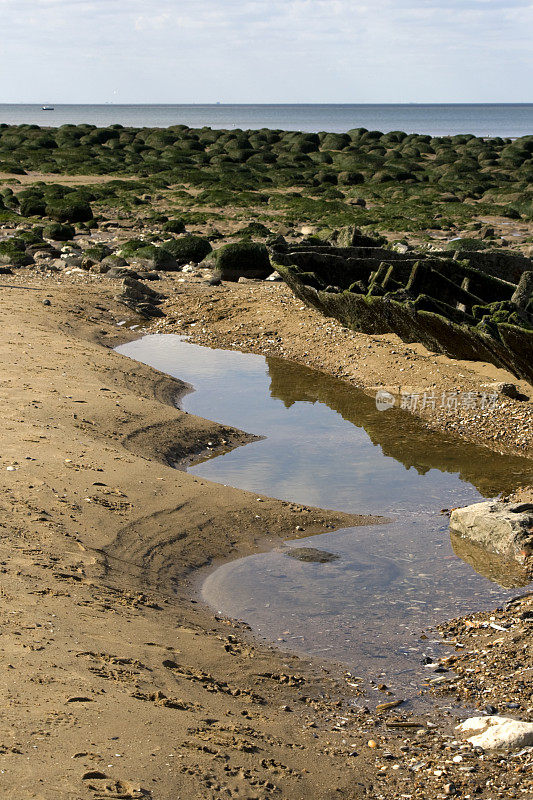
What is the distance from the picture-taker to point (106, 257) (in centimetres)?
2381

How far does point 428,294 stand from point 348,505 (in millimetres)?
7739

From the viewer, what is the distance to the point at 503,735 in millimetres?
5441

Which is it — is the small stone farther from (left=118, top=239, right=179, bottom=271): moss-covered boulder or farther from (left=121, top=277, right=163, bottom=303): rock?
(left=118, top=239, right=179, bottom=271): moss-covered boulder

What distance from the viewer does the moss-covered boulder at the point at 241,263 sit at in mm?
22719

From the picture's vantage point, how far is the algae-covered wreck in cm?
1354

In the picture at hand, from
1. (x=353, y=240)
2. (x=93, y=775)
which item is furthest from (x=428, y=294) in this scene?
(x=93, y=775)

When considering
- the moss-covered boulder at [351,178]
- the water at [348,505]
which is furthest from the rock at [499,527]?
the moss-covered boulder at [351,178]

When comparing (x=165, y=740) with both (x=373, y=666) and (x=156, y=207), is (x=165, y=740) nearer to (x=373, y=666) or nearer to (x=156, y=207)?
(x=373, y=666)

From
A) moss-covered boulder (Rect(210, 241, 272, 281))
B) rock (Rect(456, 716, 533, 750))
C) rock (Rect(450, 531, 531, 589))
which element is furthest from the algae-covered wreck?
rock (Rect(456, 716, 533, 750))

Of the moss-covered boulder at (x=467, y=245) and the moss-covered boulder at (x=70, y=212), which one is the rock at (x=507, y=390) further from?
the moss-covered boulder at (x=70, y=212)

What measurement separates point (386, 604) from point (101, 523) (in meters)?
2.78

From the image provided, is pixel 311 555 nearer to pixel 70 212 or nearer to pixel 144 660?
pixel 144 660

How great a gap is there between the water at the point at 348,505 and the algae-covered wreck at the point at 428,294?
158 centimetres


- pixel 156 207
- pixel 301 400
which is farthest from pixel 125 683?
pixel 156 207
